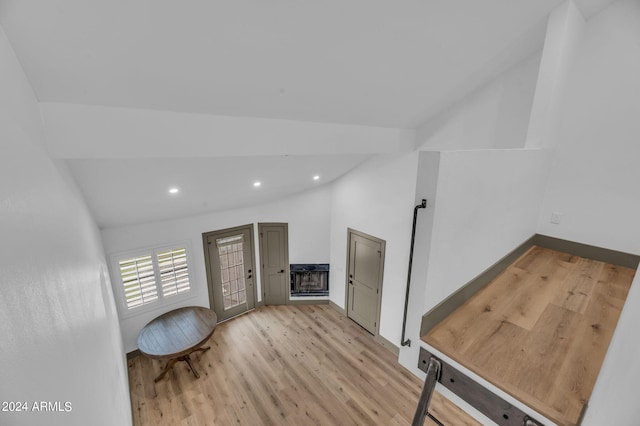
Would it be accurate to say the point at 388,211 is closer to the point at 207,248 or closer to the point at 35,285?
the point at 207,248

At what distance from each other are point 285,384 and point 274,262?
2310mm

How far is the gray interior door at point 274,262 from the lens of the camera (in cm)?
544

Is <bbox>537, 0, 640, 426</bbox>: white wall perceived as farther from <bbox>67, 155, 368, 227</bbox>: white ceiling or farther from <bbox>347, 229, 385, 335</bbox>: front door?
<bbox>67, 155, 368, 227</bbox>: white ceiling

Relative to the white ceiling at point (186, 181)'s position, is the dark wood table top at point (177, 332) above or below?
below

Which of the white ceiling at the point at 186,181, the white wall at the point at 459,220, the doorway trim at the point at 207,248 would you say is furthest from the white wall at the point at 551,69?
the doorway trim at the point at 207,248

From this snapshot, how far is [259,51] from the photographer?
4.80 ft

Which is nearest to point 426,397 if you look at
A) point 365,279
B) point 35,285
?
point 35,285

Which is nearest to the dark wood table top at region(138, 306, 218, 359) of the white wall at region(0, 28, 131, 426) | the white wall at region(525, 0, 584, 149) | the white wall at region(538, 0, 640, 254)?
the white wall at region(0, 28, 131, 426)

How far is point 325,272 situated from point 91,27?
5114 mm

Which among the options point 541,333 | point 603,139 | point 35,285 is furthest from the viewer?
point 603,139

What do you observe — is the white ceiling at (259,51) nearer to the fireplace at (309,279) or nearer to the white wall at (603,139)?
the white wall at (603,139)

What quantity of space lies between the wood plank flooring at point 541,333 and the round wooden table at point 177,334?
3411 millimetres

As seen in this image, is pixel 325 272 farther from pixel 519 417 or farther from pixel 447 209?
pixel 519 417

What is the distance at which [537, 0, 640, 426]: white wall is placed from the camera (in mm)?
2914
